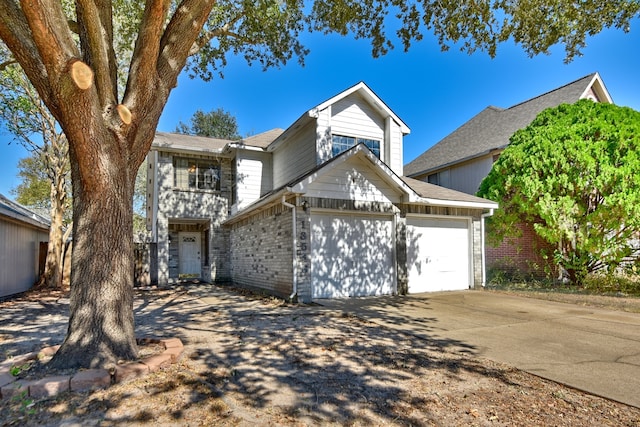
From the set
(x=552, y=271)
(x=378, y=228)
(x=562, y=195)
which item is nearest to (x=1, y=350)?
(x=378, y=228)

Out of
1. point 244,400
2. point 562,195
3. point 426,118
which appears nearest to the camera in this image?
point 244,400

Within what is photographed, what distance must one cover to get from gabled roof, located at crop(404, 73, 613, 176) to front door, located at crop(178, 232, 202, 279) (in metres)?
11.4

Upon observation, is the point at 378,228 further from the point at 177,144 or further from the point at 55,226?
the point at 55,226

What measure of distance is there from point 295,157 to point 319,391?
9.65 m

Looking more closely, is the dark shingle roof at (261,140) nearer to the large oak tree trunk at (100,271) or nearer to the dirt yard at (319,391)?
the dirt yard at (319,391)

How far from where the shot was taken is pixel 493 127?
54.6ft

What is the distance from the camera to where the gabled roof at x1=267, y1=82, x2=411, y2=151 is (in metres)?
10.8

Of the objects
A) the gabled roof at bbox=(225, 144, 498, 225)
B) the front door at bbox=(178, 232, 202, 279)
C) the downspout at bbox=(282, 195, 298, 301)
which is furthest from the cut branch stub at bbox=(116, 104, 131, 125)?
the front door at bbox=(178, 232, 202, 279)

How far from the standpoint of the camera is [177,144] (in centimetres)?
1417

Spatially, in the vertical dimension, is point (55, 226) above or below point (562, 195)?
below

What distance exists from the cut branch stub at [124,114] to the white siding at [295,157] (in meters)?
7.12

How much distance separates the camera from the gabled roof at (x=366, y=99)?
35.5 ft

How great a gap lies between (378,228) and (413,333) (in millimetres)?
4564

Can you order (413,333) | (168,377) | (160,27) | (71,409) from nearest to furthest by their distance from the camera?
1. (71,409)
2. (168,377)
3. (160,27)
4. (413,333)
